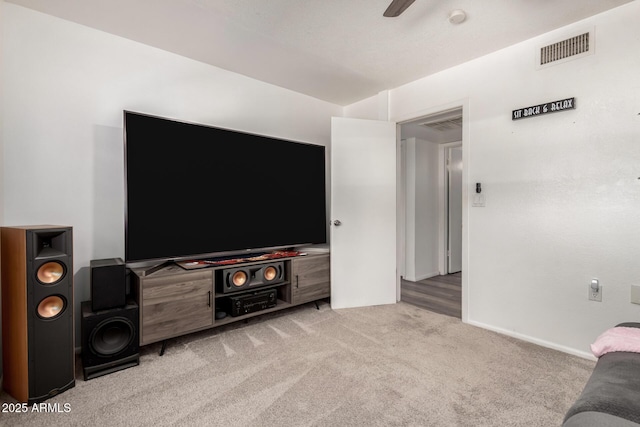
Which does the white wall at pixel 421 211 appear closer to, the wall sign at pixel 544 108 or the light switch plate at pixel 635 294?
the wall sign at pixel 544 108

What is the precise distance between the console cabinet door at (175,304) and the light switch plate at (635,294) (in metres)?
3.03

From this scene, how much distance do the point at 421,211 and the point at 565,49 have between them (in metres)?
2.75

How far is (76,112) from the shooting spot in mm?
2178

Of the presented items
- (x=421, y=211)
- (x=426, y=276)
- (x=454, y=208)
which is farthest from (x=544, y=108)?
(x=426, y=276)

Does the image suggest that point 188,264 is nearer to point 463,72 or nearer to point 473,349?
point 473,349

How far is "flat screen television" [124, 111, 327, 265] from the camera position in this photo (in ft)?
7.06

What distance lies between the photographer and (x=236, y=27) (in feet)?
7.37

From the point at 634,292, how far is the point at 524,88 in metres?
1.70

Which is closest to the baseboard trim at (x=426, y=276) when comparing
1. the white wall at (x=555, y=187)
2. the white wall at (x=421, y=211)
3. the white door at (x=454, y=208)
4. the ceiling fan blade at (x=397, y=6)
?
the white wall at (x=421, y=211)

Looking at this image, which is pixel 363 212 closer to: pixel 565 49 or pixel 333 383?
pixel 333 383

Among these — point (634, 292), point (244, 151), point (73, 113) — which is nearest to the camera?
point (634, 292)

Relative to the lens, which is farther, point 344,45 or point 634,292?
point 344,45

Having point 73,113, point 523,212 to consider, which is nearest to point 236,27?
point 73,113

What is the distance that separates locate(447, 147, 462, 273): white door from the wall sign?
265 centimetres
